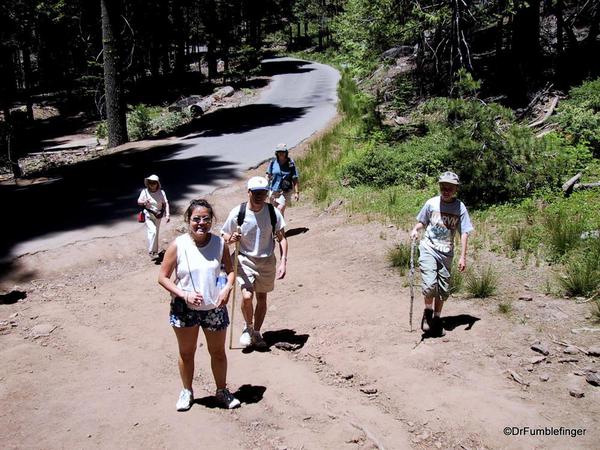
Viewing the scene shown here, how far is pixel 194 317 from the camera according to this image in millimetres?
4004

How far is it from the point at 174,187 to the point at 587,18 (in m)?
14.0

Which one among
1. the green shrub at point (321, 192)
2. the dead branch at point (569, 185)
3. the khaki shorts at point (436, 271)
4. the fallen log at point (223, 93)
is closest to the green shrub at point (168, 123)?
the fallen log at point (223, 93)

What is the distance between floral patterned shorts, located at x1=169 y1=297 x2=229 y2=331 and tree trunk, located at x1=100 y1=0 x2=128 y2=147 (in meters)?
14.7

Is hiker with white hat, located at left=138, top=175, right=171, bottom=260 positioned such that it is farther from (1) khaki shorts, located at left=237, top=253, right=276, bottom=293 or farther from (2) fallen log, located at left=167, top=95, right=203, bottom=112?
(2) fallen log, located at left=167, top=95, right=203, bottom=112

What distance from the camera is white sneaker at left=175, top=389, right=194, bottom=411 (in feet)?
14.2

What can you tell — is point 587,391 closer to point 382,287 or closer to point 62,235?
point 382,287

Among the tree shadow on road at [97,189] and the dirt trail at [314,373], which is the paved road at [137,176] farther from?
the dirt trail at [314,373]

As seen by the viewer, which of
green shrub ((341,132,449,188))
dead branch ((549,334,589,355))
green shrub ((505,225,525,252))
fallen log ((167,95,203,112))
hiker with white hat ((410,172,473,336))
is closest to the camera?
dead branch ((549,334,589,355))

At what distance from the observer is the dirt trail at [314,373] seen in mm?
4039

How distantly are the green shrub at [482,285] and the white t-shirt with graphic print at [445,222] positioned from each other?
1230 millimetres

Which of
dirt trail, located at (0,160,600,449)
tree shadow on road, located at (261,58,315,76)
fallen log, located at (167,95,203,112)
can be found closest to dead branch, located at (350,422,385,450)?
dirt trail, located at (0,160,600,449)

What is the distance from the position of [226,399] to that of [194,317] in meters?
0.87

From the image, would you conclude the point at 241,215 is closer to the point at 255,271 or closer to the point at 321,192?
the point at 255,271

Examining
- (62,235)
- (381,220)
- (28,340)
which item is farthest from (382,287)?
(62,235)
